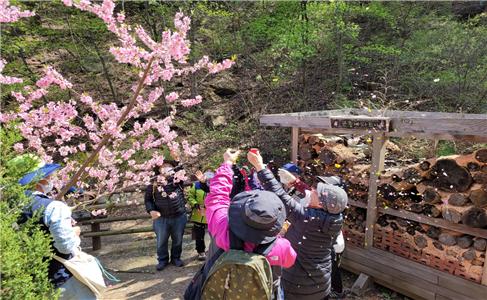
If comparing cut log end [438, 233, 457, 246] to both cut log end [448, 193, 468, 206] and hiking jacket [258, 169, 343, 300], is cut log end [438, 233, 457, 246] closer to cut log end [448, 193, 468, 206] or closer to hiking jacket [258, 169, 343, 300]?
cut log end [448, 193, 468, 206]

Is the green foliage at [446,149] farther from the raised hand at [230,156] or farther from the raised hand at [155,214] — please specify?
the raised hand at [230,156]

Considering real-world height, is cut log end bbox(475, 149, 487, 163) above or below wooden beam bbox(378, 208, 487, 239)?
above

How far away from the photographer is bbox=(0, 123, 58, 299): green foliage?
69.4 inches

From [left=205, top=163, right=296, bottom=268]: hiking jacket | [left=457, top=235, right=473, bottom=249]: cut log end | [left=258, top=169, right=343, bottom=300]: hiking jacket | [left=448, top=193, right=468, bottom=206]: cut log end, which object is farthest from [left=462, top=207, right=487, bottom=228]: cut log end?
[left=205, top=163, right=296, bottom=268]: hiking jacket

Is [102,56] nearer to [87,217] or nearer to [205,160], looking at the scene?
[205,160]

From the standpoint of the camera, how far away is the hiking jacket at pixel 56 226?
2.26m

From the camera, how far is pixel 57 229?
228cm

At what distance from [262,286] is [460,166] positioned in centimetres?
317

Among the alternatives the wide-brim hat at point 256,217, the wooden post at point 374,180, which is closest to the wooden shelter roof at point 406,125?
the wooden post at point 374,180

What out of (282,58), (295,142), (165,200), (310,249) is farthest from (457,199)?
(282,58)

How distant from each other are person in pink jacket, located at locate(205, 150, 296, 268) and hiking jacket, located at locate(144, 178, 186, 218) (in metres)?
2.97

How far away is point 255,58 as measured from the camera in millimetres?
12242

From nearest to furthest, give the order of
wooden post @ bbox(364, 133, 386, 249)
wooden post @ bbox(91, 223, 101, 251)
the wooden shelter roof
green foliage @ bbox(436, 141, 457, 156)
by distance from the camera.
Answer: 1. the wooden shelter roof
2. wooden post @ bbox(364, 133, 386, 249)
3. wooden post @ bbox(91, 223, 101, 251)
4. green foliage @ bbox(436, 141, 457, 156)

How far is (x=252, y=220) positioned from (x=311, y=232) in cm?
110
